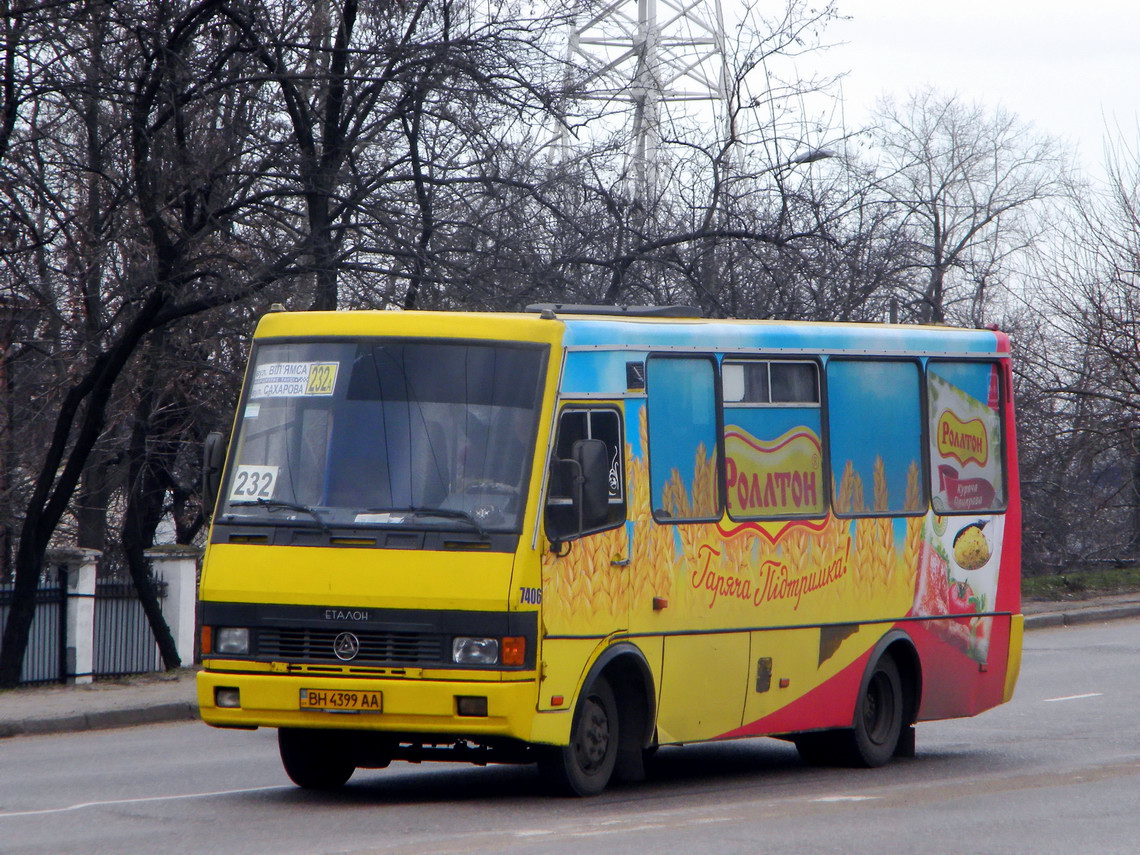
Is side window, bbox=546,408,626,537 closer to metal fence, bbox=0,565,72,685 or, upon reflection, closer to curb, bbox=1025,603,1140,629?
metal fence, bbox=0,565,72,685

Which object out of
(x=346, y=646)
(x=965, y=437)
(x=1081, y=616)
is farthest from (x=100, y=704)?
(x=1081, y=616)

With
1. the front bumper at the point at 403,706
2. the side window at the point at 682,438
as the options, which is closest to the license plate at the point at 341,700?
the front bumper at the point at 403,706

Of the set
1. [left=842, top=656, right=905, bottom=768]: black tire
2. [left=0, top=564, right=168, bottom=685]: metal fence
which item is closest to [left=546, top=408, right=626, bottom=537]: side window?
[left=842, top=656, right=905, bottom=768]: black tire

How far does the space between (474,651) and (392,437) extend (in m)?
1.26

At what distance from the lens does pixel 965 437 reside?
1230 cm

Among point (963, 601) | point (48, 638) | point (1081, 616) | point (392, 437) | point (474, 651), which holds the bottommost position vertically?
point (1081, 616)

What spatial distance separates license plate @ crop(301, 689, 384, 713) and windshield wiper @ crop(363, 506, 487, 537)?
95 centimetres

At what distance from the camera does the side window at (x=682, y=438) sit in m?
9.77

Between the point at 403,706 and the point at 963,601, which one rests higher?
the point at 963,601

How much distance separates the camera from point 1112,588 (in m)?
27.7

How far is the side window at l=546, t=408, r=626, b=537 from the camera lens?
8945mm

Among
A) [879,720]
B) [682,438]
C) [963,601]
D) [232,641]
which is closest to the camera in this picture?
[232,641]

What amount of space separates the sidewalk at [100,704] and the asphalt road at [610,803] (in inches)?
18.9

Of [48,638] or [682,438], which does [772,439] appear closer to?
[682,438]
